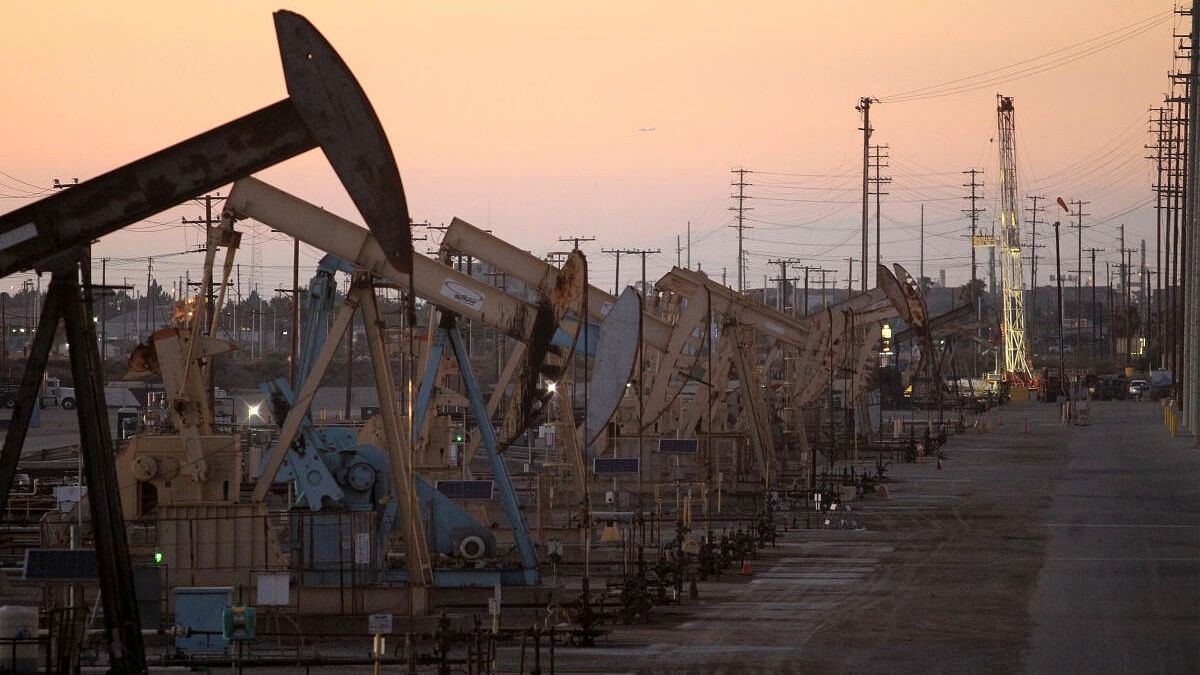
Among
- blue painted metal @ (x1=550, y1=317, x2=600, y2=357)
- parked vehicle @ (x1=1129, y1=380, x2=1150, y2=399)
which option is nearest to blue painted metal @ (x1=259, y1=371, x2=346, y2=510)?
blue painted metal @ (x1=550, y1=317, x2=600, y2=357)

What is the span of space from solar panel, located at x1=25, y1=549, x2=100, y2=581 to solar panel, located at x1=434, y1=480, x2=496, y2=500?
8367mm

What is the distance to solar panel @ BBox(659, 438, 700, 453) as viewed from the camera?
38.1m

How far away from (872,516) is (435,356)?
14.2m

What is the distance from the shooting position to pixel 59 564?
18.6 meters

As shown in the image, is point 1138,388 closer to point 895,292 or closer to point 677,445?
point 895,292

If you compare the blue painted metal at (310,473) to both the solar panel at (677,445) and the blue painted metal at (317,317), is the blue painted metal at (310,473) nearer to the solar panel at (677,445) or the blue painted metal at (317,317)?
the blue painted metal at (317,317)

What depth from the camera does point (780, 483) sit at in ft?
146

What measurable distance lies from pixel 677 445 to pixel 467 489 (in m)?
12.2

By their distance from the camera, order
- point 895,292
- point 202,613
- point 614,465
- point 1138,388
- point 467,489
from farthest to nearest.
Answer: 1. point 1138,388
2. point 895,292
3. point 614,465
4. point 467,489
5. point 202,613

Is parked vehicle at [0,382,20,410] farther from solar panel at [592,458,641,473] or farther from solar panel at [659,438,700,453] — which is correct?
solar panel at [592,458,641,473]

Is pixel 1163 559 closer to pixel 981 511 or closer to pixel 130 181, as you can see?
pixel 981 511

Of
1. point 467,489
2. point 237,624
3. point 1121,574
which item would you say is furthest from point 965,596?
point 237,624

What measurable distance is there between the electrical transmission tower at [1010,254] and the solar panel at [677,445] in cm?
7841

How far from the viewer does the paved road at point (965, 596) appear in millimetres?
19000
